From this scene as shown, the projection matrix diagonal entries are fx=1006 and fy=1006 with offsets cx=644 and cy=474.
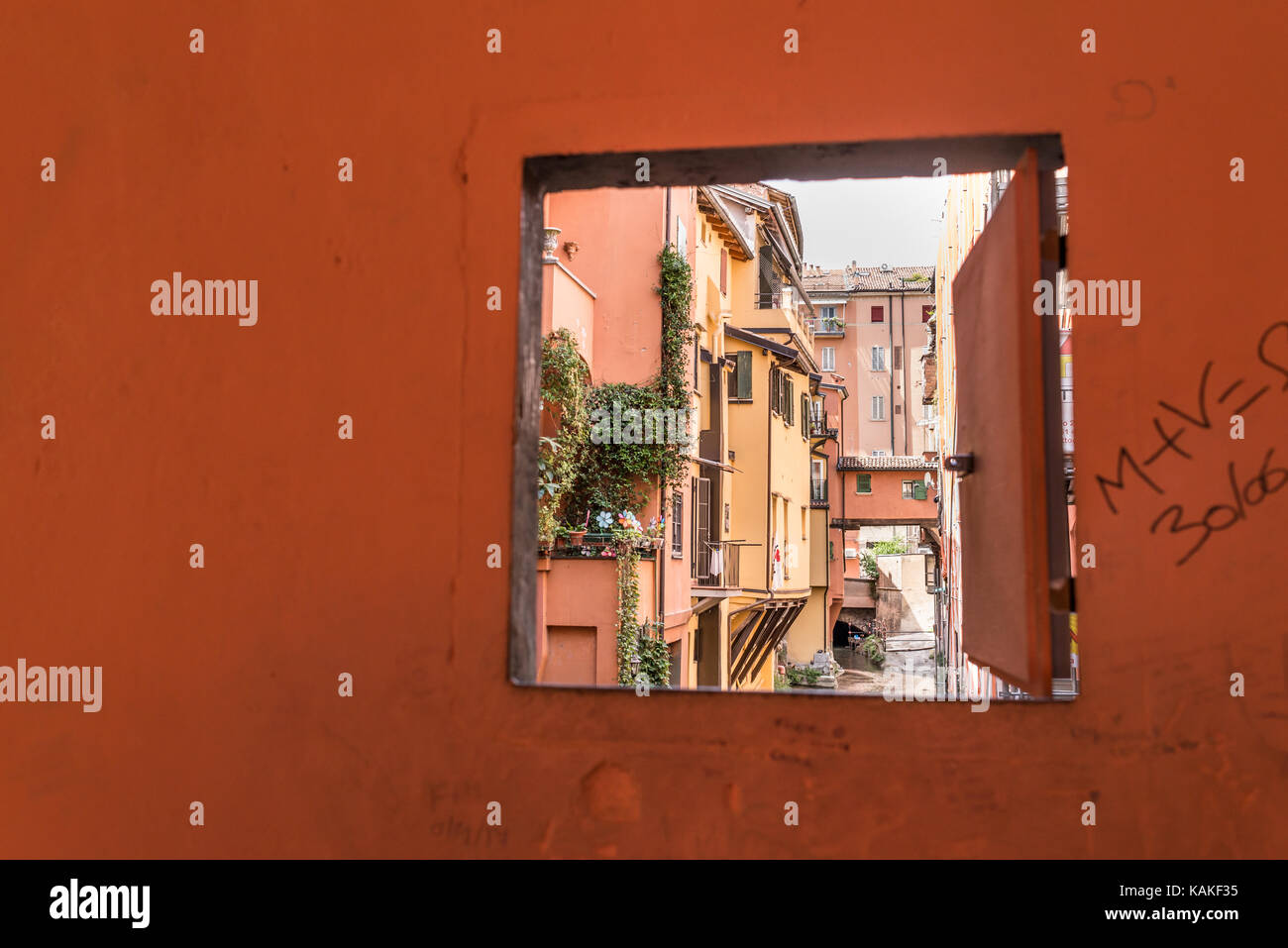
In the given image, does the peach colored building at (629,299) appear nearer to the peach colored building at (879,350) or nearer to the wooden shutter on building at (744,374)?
the wooden shutter on building at (744,374)

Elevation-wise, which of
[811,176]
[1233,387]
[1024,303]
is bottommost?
[1233,387]

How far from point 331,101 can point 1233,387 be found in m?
3.26

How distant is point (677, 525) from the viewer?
16.9 meters

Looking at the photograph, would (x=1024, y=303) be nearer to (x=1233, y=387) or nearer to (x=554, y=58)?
(x=1233, y=387)

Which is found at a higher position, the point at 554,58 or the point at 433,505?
the point at 554,58

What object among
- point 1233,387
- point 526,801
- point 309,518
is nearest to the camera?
point 1233,387

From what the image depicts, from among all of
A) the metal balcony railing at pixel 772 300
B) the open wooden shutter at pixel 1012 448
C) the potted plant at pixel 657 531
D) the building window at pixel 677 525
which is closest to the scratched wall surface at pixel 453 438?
the open wooden shutter at pixel 1012 448

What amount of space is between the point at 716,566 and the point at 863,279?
38.2 metres

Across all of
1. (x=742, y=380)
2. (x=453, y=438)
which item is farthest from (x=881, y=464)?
(x=453, y=438)

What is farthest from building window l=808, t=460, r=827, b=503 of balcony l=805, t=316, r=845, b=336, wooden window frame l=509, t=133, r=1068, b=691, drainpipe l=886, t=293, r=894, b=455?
wooden window frame l=509, t=133, r=1068, b=691

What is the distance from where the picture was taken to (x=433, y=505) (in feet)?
11.6

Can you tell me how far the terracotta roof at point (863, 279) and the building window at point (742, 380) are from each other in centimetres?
3149
